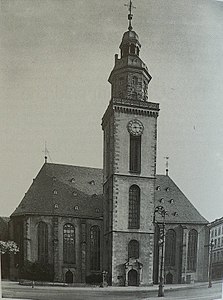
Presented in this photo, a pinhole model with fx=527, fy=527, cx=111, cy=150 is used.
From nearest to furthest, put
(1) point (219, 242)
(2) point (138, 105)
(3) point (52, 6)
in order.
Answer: (3) point (52, 6) < (2) point (138, 105) < (1) point (219, 242)

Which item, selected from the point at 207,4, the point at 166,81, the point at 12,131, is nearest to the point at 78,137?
the point at 12,131

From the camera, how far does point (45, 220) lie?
2.11 m

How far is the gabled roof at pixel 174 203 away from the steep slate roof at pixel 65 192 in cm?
25

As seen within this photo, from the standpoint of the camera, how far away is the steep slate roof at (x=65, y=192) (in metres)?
2.08

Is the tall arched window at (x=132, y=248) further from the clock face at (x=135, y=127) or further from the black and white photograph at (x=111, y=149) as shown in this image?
the clock face at (x=135, y=127)

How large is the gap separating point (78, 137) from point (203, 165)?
57cm

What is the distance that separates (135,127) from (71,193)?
0.38 metres

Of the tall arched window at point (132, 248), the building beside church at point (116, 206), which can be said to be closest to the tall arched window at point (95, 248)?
the building beside church at point (116, 206)

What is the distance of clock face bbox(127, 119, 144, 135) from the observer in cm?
216

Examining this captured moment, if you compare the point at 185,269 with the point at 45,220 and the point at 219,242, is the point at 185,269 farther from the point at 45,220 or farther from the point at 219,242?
the point at 45,220

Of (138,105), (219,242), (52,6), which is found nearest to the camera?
(52,6)

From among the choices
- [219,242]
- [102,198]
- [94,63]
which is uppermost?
[94,63]

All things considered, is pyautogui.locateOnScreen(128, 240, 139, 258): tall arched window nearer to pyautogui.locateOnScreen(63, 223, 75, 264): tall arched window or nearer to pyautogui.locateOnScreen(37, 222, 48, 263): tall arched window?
pyautogui.locateOnScreen(63, 223, 75, 264): tall arched window

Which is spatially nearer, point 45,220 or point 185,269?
point 45,220
